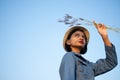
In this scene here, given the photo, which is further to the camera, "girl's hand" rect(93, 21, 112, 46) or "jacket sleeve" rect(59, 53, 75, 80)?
"girl's hand" rect(93, 21, 112, 46)

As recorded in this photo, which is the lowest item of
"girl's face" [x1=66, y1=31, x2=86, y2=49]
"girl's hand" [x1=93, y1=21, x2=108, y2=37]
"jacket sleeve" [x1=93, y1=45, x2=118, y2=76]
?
"jacket sleeve" [x1=93, y1=45, x2=118, y2=76]

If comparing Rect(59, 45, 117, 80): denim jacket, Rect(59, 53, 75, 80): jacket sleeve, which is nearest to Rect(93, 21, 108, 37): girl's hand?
Rect(59, 45, 117, 80): denim jacket

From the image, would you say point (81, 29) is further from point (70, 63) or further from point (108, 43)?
point (70, 63)

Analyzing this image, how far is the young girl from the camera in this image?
A: 3.39 m

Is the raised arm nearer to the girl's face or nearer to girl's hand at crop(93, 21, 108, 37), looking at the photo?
girl's hand at crop(93, 21, 108, 37)

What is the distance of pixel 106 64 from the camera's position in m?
3.88

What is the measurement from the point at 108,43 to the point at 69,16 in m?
0.75

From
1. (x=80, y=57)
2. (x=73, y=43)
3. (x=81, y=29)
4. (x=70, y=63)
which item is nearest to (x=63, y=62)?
(x=70, y=63)

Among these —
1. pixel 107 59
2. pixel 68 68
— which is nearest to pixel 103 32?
pixel 107 59

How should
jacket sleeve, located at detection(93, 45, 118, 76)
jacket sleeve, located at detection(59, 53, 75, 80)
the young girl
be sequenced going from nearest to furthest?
1. jacket sleeve, located at detection(59, 53, 75, 80)
2. the young girl
3. jacket sleeve, located at detection(93, 45, 118, 76)

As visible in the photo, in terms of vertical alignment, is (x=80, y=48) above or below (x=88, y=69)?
above

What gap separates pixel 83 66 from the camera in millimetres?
3650

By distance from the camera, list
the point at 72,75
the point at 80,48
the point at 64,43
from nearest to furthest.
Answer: the point at 72,75 < the point at 80,48 < the point at 64,43

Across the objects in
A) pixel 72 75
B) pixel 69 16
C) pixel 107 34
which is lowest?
pixel 72 75
